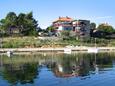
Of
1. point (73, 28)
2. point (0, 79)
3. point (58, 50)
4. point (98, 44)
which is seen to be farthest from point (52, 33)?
point (0, 79)

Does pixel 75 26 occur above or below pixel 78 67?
above

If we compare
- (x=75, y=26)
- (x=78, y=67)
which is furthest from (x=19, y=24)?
(x=78, y=67)

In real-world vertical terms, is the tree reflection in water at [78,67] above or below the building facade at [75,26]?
below

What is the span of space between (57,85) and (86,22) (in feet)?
398

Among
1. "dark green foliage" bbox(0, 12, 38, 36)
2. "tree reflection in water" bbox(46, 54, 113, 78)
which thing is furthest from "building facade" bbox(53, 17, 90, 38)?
"tree reflection in water" bbox(46, 54, 113, 78)

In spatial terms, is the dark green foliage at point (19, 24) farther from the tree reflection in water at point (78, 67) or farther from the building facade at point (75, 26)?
the tree reflection in water at point (78, 67)

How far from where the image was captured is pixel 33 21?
138 meters

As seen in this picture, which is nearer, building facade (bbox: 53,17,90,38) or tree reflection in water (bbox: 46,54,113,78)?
tree reflection in water (bbox: 46,54,113,78)

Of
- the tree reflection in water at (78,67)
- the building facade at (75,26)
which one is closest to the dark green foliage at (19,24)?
the building facade at (75,26)

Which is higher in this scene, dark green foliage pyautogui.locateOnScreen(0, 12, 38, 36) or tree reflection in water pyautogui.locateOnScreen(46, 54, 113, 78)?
dark green foliage pyautogui.locateOnScreen(0, 12, 38, 36)

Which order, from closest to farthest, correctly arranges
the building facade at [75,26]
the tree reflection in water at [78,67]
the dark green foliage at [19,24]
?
the tree reflection in water at [78,67]
the dark green foliage at [19,24]
the building facade at [75,26]

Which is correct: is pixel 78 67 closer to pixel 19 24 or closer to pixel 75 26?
pixel 19 24

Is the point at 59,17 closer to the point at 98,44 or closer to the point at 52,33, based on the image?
the point at 52,33

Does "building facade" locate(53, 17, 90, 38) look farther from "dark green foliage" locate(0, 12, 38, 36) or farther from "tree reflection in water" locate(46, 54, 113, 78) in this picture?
"tree reflection in water" locate(46, 54, 113, 78)
